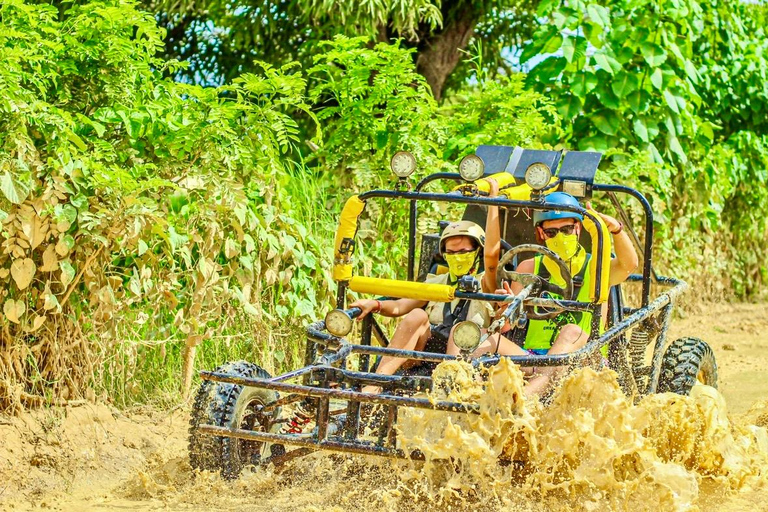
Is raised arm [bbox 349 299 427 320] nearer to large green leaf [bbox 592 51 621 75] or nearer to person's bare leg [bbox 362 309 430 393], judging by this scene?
person's bare leg [bbox 362 309 430 393]

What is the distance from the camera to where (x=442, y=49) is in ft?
34.0

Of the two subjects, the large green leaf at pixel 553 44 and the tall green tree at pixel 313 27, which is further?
the large green leaf at pixel 553 44

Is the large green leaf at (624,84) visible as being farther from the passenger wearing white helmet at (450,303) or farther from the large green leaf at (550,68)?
the passenger wearing white helmet at (450,303)

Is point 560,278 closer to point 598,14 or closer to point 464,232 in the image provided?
point 464,232

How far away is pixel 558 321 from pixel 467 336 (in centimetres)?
94

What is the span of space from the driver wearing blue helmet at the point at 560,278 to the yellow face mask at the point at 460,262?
24 centimetres

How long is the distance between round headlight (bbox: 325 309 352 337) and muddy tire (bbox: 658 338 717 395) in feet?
6.52

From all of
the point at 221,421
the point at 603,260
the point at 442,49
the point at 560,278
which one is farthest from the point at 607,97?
the point at 221,421

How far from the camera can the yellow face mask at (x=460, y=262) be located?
19.1 feet

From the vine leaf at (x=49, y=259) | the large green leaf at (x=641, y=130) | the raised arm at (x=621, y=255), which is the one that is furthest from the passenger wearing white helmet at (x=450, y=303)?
the large green leaf at (x=641, y=130)

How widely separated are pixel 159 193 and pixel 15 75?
1.08 metres

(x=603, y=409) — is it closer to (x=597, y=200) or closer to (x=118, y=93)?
(x=118, y=93)

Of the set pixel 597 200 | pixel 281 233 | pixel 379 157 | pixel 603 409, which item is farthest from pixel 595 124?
pixel 603 409

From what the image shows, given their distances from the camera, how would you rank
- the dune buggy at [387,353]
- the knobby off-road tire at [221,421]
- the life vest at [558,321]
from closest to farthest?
the dune buggy at [387,353] < the knobby off-road tire at [221,421] < the life vest at [558,321]
